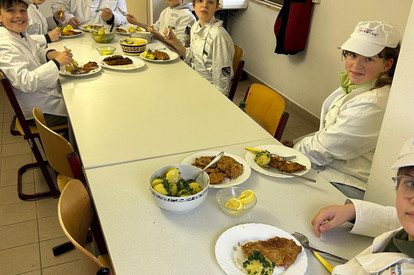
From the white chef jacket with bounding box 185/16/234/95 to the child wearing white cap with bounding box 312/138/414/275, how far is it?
149 centimetres

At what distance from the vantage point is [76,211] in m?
1.03

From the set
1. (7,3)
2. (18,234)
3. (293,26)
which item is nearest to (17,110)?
(7,3)

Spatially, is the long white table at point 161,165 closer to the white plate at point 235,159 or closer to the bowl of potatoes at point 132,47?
the white plate at point 235,159

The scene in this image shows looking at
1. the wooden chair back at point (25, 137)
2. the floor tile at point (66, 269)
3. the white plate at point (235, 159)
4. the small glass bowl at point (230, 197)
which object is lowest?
the floor tile at point (66, 269)

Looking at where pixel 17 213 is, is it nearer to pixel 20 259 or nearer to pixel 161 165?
pixel 20 259

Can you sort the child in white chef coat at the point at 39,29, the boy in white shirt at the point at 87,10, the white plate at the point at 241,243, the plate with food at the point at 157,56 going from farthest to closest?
the boy in white shirt at the point at 87,10, the child in white chef coat at the point at 39,29, the plate with food at the point at 157,56, the white plate at the point at 241,243

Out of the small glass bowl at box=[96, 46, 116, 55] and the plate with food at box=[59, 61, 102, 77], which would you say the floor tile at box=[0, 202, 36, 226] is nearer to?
the plate with food at box=[59, 61, 102, 77]

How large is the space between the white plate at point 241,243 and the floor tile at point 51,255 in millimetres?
1175

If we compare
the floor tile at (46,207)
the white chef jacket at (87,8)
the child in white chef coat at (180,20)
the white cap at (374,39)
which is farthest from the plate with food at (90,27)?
the white cap at (374,39)

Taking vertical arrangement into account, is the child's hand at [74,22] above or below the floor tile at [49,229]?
above

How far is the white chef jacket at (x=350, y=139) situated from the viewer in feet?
4.59

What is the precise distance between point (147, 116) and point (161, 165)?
1.33ft

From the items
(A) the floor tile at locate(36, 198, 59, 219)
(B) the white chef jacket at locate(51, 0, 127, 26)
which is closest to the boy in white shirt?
(B) the white chef jacket at locate(51, 0, 127, 26)

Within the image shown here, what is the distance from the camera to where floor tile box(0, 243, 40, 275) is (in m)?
1.73
